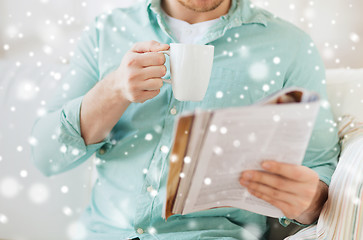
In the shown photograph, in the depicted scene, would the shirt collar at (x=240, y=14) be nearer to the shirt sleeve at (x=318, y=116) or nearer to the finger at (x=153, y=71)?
the shirt sleeve at (x=318, y=116)

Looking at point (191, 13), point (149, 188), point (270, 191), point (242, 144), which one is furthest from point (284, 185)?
point (191, 13)

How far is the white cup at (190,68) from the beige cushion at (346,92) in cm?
50

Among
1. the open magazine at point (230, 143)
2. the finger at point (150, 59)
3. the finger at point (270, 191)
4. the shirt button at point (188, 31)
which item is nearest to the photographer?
the open magazine at point (230, 143)

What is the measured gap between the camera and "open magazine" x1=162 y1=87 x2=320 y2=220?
1.95ft

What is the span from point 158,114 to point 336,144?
1.68 ft

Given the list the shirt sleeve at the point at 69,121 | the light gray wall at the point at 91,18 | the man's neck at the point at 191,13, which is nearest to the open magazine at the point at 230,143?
the shirt sleeve at the point at 69,121

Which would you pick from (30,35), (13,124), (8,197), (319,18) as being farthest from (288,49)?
(30,35)

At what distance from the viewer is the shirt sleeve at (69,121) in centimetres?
102

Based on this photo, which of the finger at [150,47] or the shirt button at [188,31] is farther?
the shirt button at [188,31]

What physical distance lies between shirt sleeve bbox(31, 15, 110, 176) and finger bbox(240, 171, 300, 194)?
503 mm

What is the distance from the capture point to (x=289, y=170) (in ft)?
2.28

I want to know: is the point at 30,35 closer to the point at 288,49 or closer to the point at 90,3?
the point at 90,3

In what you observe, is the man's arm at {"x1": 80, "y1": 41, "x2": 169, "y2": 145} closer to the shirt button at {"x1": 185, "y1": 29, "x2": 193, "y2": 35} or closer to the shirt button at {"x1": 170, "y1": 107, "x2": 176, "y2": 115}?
the shirt button at {"x1": 170, "y1": 107, "x2": 176, "y2": 115}

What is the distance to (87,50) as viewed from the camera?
1166mm
